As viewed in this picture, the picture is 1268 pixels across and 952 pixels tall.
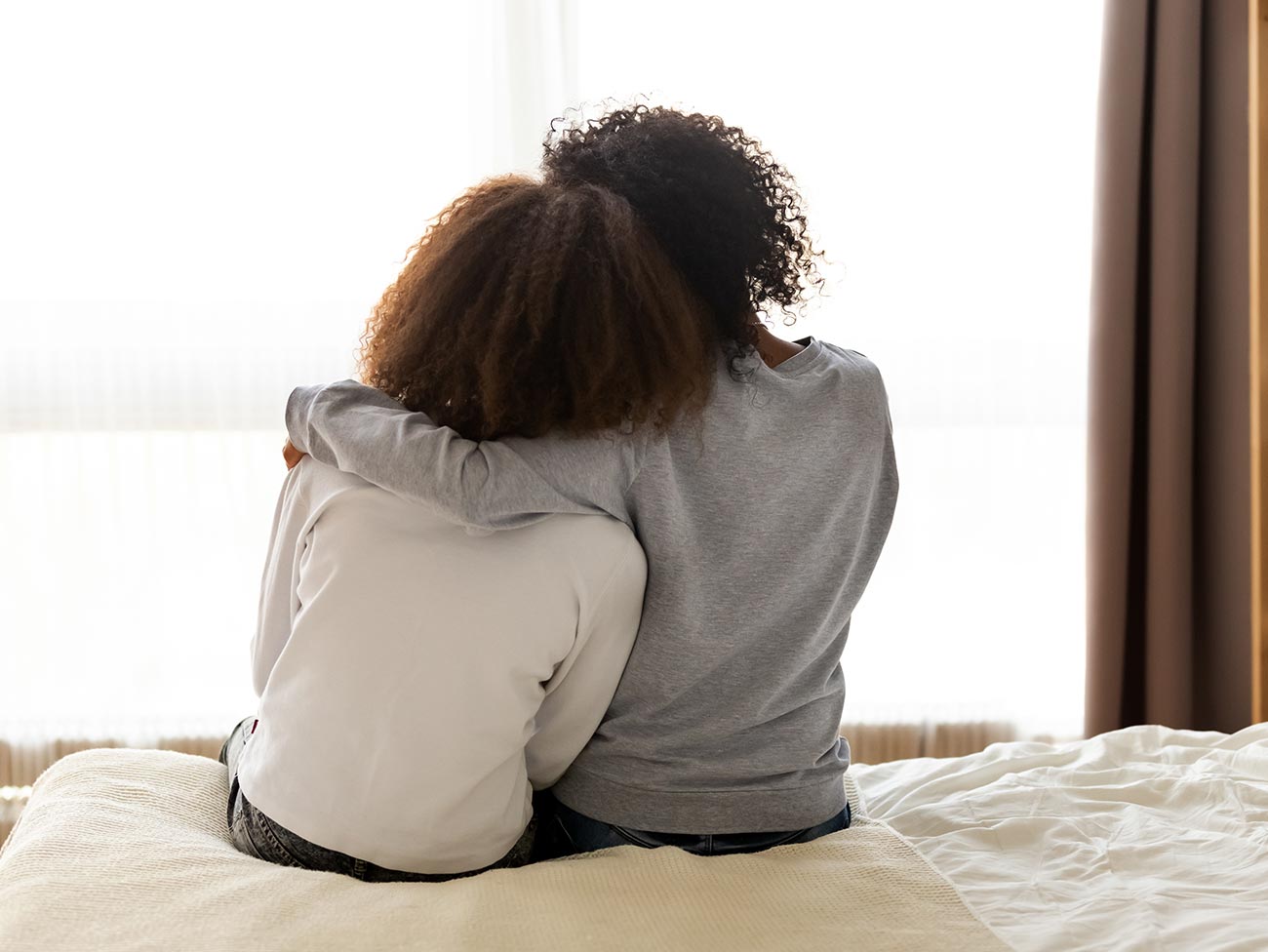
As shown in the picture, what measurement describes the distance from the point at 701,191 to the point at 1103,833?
2.46 ft

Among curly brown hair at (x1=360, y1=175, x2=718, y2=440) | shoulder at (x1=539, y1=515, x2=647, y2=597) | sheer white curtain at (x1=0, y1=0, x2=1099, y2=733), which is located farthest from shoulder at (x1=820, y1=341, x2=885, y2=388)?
sheer white curtain at (x1=0, y1=0, x2=1099, y2=733)

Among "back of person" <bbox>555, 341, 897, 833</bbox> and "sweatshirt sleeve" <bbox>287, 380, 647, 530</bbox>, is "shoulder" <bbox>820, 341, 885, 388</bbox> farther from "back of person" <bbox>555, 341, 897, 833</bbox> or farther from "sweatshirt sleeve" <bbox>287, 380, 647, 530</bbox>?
"sweatshirt sleeve" <bbox>287, 380, 647, 530</bbox>

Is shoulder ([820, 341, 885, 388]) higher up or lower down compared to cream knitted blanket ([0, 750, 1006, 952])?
higher up

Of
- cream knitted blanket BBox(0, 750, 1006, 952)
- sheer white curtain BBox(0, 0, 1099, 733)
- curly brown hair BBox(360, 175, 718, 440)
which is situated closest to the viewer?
cream knitted blanket BBox(0, 750, 1006, 952)

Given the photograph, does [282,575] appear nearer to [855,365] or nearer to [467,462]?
[467,462]

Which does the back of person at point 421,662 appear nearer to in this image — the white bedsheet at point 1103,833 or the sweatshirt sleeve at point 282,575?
the sweatshirt sleeve at point 282,575

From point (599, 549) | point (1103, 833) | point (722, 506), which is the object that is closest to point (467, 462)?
point (599, 549)

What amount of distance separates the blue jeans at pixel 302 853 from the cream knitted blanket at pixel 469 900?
3 centimetres

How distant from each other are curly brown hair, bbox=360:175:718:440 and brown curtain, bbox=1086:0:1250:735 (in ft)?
5.33

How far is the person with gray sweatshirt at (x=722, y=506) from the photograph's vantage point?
1.07 metres

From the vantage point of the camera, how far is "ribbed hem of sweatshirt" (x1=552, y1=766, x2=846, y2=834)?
1.13 m

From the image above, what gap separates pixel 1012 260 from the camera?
252cm

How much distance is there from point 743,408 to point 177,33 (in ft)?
5.80

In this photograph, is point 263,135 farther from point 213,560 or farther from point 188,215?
point 213,560
